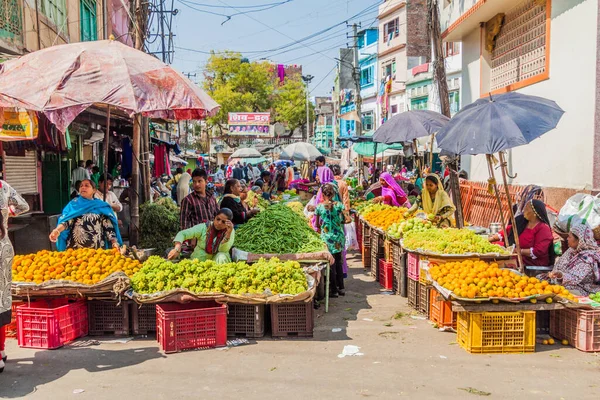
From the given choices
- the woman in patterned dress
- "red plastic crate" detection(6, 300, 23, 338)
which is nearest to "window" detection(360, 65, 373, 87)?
"red plastic crate" detection(6, 300, 23, 338)

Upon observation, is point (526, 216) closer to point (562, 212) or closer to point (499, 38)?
point (562, 212)

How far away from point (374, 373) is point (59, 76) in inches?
173

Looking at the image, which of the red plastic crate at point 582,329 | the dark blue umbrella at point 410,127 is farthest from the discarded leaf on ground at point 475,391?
the dark blue umbrella at point 410,127

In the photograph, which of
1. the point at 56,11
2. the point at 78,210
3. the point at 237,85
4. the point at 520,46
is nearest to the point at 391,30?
the point at 237,85

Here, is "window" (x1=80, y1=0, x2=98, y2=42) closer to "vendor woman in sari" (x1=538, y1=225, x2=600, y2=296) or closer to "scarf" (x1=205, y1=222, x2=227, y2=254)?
"scarf" (x1=205, y1=222, x2=227, y2=254)

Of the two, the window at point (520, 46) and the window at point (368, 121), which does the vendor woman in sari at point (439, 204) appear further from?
the window at point (368, 121)

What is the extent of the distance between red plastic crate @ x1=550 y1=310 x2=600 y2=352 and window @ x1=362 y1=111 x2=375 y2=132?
38.4 m

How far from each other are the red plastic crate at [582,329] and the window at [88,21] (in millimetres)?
14598

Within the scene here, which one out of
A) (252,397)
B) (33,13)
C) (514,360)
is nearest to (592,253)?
(514,360)

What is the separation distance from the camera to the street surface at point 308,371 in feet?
15.8

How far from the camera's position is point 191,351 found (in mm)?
5945

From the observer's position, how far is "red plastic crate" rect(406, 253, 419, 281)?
25.3ft

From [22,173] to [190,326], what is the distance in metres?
8.88

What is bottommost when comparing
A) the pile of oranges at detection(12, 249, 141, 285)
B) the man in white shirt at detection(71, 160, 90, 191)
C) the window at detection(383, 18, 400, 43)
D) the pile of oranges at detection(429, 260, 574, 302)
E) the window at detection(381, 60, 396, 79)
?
the pile of oranges at detection(429, 260, 574, 302)
